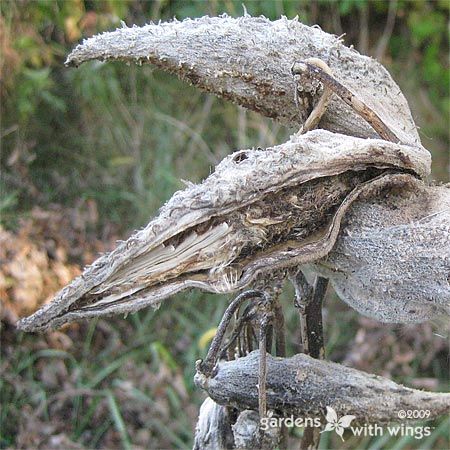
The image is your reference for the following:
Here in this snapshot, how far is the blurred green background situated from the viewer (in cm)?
170

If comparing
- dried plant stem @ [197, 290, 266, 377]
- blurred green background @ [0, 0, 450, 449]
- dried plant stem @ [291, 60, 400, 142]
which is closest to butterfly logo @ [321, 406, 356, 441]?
dried plant stem @ [197, 290, 266, 377]

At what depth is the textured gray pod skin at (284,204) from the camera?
1.71ft

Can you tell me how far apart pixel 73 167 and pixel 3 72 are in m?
0.34

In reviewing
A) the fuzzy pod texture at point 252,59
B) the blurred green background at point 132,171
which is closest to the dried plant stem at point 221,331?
the fuzzy pod texture at point 252,59

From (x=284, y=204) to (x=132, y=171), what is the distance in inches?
64.6

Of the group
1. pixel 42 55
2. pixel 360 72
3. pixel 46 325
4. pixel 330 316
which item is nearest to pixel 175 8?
pixel 42 55

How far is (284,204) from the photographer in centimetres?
54

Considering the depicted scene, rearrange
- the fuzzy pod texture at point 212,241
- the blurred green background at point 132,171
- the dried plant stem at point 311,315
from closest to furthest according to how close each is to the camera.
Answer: the fuzzy pod texture at point 212,241
the dried plant stem at point 311,315
the blurred green background at point 132,171

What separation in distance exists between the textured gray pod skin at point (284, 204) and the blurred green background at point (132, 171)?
1072 mm

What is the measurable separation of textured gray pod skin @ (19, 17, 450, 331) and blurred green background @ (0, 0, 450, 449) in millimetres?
1072

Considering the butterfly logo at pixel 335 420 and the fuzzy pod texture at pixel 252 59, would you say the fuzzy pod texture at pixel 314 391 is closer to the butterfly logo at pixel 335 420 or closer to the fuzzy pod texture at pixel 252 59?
the butterfly logo at pixel 335 420

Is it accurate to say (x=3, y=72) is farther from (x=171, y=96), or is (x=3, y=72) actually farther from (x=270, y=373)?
(x=270, y=373)

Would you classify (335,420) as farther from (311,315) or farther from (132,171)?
(132,171)

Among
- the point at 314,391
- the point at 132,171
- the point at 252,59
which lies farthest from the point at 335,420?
the point at 132,171
